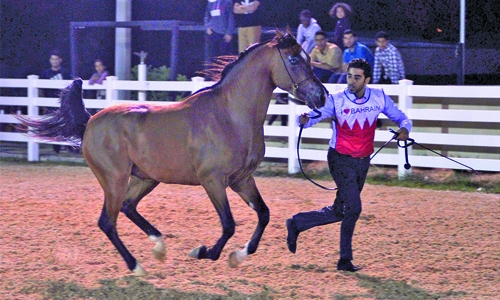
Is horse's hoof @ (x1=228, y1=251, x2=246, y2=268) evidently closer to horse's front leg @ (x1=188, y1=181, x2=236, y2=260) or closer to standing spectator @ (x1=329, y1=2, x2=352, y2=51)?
horse's front leg @ (x1=188, y1=181, x2=236, y2=260)

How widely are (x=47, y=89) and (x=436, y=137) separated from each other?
7.36 m

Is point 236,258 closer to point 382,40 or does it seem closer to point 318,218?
point 318,218

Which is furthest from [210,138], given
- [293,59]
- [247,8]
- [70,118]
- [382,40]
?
[247,8]

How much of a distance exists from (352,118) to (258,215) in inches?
42.0

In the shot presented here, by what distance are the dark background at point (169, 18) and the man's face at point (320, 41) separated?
755 millimetres

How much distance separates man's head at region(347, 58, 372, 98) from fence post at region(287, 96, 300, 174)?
5.20 m

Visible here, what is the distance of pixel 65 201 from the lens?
875 centimetres

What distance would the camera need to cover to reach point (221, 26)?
485 inches

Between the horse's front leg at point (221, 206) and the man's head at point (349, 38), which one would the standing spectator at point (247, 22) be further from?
the horse's front leg at point (221, 206)

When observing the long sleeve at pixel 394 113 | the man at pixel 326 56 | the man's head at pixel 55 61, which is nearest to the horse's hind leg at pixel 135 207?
the long sleeve at pixel 394 113

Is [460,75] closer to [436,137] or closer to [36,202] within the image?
[436,137]

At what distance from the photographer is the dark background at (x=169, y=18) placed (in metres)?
12.8

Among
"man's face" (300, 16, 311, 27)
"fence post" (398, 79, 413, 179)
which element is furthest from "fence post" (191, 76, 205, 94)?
"fence post" (398, 79, 413, 179)

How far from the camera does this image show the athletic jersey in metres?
5.62
